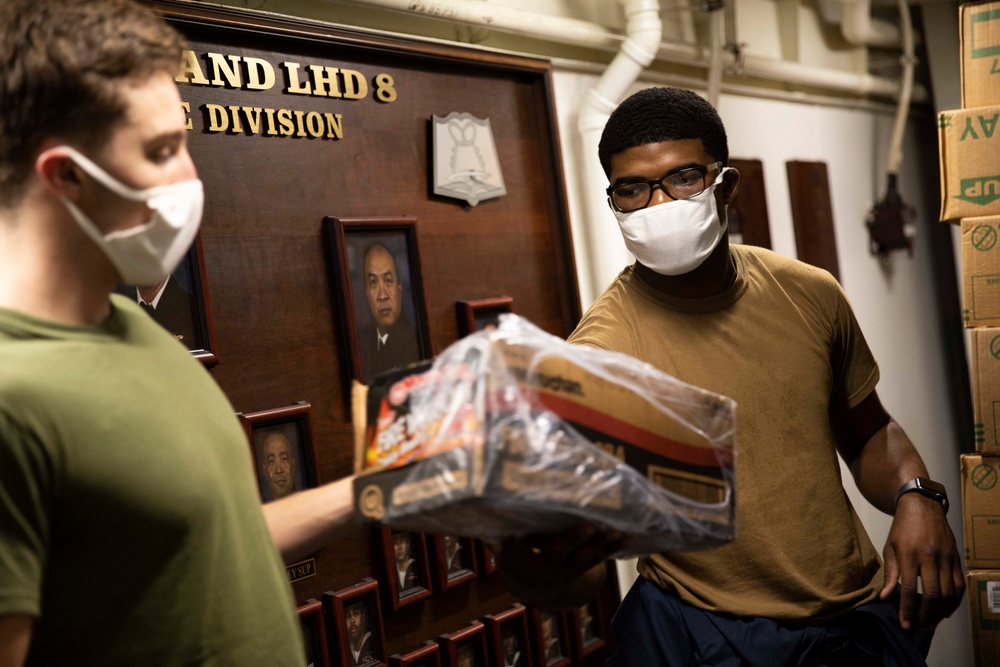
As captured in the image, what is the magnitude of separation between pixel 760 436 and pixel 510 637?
4.15ft

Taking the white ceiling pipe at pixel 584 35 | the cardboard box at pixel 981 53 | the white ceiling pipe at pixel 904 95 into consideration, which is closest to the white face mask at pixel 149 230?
the white ceiling pipe at pixel 584 35

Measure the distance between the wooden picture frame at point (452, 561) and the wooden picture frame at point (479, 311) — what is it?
1.70 feet

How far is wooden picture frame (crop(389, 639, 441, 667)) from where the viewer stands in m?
2.23

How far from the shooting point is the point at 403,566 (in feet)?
7.47

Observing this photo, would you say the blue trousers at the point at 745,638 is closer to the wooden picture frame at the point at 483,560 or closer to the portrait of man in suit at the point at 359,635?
the portrait of man in suit at the point at 359,635

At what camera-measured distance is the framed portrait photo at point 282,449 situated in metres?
1.98

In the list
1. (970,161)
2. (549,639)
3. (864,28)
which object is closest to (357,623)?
(549,639)

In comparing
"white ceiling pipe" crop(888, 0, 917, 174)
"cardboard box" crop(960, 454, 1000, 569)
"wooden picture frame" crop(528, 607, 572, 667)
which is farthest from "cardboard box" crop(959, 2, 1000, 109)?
"white ceiling pipe" crop(888, 0, 917, 174)

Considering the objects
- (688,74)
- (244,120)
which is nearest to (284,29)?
(244,120)

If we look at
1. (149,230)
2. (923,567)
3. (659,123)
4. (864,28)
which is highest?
(864,28)

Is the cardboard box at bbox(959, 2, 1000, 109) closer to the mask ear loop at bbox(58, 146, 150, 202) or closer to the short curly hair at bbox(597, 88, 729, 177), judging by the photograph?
the short curly hair at bbox(597, 88, 729, 177)

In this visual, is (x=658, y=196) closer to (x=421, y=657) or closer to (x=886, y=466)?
(x=886, y=466)

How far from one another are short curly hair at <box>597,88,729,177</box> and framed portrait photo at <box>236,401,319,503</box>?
2.85ft

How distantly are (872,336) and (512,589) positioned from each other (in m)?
3.45
